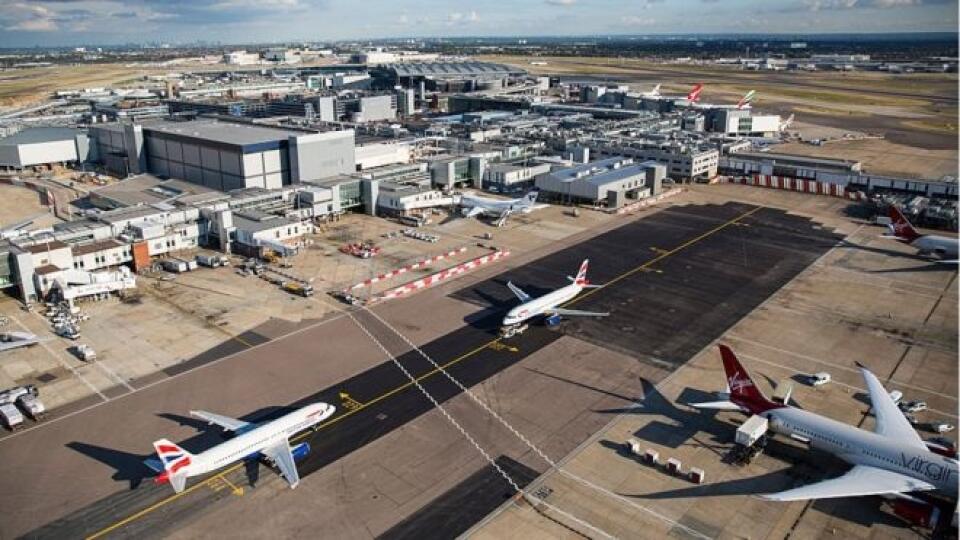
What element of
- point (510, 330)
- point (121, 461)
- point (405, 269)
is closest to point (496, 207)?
point (405, 269)

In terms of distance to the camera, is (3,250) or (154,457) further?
(3,250)

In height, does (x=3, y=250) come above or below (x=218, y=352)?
above

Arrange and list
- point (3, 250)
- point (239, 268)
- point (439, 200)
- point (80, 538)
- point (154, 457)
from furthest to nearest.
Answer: point (439, 200), point (239, 268), point (3, 250), point (154, 457), point (80, 538)

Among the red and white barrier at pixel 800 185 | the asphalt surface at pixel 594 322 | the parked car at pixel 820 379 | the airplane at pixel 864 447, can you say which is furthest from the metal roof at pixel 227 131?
the parked car at pixel 820 379

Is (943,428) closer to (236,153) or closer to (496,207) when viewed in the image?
(496,207)

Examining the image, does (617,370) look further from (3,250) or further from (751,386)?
(3,250)

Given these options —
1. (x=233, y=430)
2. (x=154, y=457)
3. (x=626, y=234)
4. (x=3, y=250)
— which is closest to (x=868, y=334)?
(x=626, y=234)

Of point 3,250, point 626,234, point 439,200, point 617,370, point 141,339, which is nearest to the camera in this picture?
point 617,370
